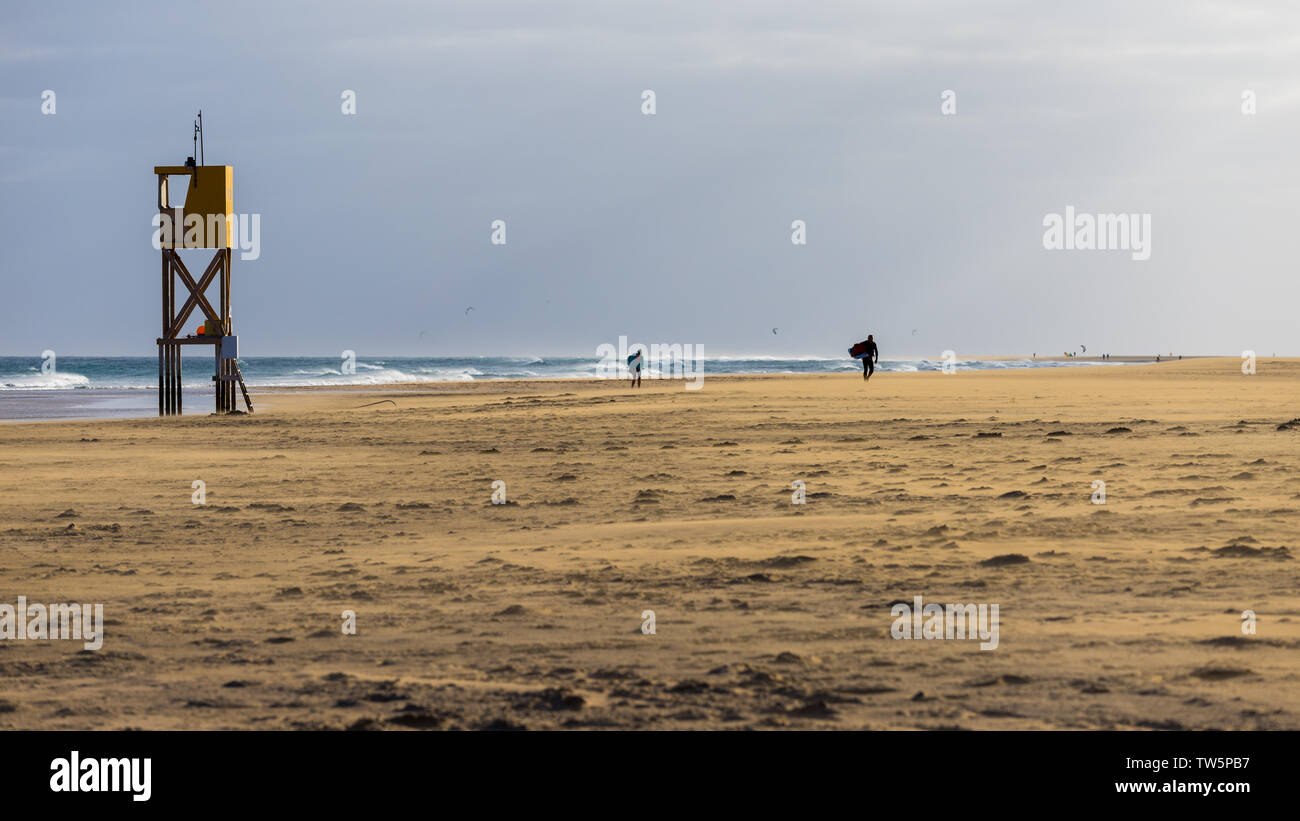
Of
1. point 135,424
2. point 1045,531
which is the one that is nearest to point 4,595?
point 1045,531

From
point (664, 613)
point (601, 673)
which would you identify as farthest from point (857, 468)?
point (601, 673)

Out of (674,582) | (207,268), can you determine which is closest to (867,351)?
(207,268)

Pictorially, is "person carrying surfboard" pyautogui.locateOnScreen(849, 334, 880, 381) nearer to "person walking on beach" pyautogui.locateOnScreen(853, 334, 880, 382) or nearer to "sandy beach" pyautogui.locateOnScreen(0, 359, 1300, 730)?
"person walking on beach" pyautogui.locateOnScreen(853, 334, 880, 382)

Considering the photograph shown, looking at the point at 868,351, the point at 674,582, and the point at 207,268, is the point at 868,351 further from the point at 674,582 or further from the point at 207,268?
the point at 674,582

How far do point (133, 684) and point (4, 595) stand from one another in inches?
116

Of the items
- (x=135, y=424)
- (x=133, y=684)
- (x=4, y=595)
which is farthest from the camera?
(x=135, y=424)

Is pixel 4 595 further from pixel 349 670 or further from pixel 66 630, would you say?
pixel 349 670

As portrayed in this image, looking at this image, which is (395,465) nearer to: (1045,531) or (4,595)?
(4,595)

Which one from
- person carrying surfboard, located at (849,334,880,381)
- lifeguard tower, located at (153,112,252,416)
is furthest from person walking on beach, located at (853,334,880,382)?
lifeguard tower, located at (153,112,252,416)

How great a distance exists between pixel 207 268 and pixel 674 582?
2290 centimetres

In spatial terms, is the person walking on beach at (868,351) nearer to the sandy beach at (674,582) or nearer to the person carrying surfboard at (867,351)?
the person carrying surfboard at (867,351)

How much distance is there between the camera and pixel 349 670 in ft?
20.1
